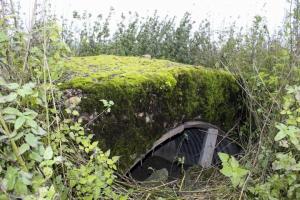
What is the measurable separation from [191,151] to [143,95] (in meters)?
2.36

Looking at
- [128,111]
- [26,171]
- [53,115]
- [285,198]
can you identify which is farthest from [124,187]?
[26,171]

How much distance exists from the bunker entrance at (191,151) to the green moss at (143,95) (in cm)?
21

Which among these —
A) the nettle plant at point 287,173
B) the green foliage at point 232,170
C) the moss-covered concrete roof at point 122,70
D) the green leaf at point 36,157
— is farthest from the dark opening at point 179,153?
the green leaf at point 36,157

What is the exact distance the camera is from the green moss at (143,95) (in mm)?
3350

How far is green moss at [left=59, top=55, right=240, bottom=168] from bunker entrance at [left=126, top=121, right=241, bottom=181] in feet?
0.69

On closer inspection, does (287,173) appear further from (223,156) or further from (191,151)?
(191,151)

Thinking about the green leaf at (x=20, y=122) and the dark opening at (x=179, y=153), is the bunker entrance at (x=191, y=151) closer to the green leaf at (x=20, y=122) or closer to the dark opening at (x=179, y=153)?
the dark opening at (x=179, y=153)

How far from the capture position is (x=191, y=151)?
580 centimetres

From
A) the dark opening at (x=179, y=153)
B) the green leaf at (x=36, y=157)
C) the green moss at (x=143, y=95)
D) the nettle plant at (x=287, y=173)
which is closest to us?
Result: the green leaf at (x=36, y=157)

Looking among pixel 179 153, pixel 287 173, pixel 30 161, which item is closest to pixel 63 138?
pixel 30 161

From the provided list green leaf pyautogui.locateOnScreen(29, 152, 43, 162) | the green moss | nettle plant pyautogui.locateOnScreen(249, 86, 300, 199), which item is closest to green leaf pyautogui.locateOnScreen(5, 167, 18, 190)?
green leaf pyautogui.locateOnScreen(29, 152, 43, 162)

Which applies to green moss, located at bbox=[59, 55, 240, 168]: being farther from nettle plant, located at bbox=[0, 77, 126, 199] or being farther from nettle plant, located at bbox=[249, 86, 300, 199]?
nettle plant, located at bbox=[249, 86, 300, 199]

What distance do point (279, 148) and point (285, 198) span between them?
0.46m

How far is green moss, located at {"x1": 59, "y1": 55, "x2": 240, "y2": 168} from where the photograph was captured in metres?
3.35
